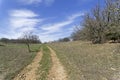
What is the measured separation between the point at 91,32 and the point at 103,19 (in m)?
5.28

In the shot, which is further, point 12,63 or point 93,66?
point 12,63

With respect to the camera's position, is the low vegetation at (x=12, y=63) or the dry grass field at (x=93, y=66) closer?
the dry grass field at (x=93, y=66)

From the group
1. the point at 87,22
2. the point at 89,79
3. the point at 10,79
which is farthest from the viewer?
the point at 87,22

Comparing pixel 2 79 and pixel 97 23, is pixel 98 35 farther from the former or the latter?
pixel 2 79

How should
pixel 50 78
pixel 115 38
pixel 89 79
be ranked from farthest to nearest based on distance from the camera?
pixel 115 38
pixel 50 78
pixel 89 79

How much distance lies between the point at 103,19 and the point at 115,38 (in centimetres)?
554

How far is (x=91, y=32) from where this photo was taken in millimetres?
53562

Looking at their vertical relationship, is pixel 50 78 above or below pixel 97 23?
below

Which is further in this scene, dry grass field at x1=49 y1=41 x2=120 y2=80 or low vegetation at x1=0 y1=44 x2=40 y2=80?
low vegetation at x1=0 y1=44 x2=40 y2=80

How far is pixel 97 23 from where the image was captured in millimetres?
50688

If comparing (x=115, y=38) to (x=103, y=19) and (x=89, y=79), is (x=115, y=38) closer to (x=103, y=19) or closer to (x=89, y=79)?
A: (x=103, y=19)

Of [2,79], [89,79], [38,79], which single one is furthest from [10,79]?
[89,79]

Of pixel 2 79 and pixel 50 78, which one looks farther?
pixel 2 79

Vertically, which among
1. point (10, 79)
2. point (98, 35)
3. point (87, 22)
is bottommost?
point (10, 79)
